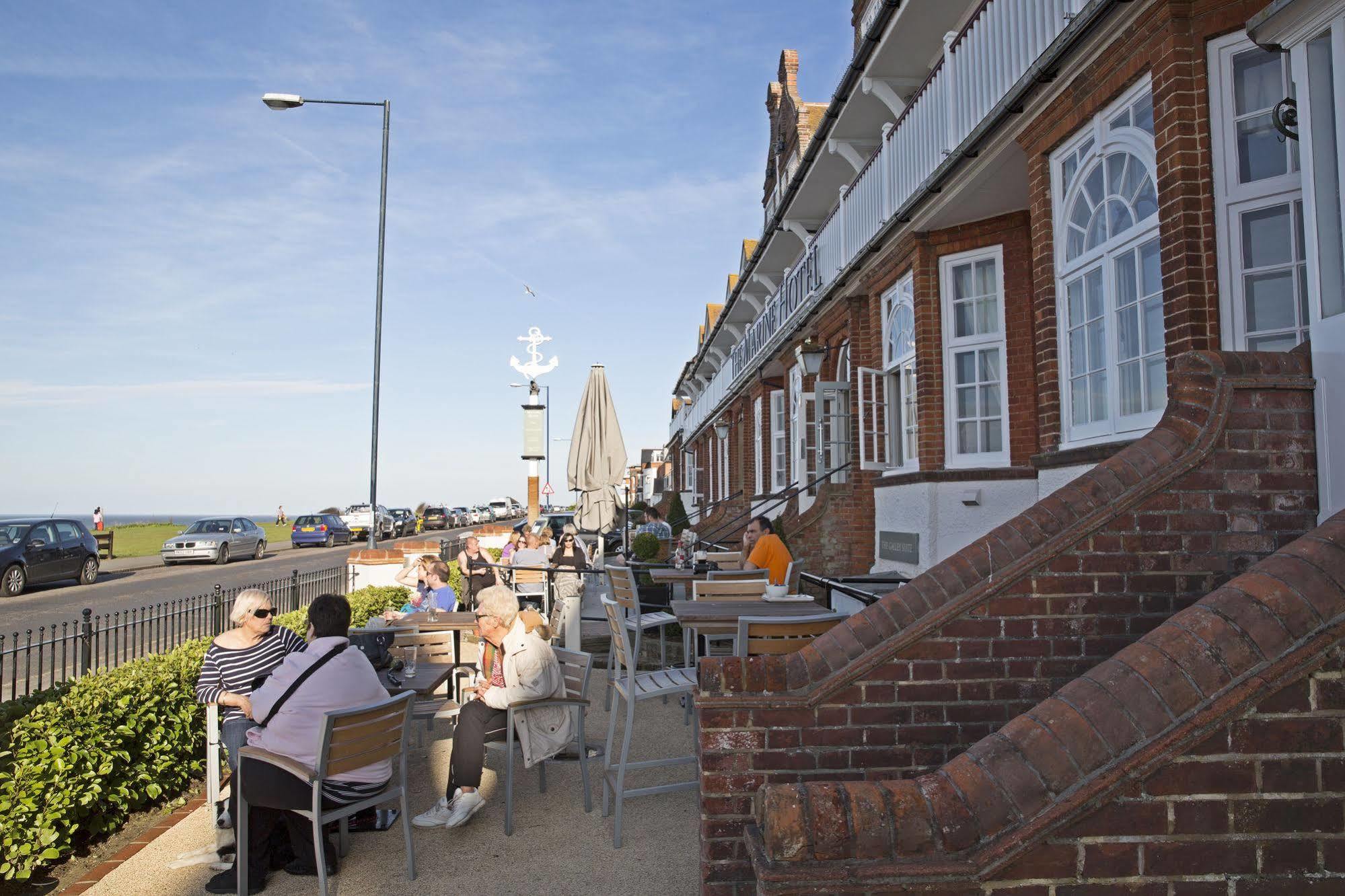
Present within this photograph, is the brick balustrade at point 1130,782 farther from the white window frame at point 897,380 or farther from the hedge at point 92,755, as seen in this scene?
the white window frame at point 897,380

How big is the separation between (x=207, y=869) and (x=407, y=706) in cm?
123

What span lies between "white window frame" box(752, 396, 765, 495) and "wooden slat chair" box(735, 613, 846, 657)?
13544 millimetres

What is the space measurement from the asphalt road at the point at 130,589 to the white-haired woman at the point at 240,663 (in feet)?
24.5

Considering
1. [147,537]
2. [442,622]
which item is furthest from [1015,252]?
[147,537]

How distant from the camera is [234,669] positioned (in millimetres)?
4973

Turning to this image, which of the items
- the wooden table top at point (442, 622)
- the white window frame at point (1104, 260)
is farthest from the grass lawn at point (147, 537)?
the white window frame at point (1104, 260)

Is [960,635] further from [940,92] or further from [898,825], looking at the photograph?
[940,92]

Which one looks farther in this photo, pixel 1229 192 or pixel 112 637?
pixel 112 637

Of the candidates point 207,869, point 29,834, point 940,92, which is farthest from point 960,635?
point 940,92

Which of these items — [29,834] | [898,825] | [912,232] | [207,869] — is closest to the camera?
[898,825]

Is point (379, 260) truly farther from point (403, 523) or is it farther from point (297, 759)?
point (403, 523)

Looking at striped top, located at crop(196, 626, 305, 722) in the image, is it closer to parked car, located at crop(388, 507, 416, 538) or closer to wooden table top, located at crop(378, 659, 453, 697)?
wooden table top, located at crop(378, 659, 453, 697)

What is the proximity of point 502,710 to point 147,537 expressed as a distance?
174 feet

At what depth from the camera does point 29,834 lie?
167 inches
